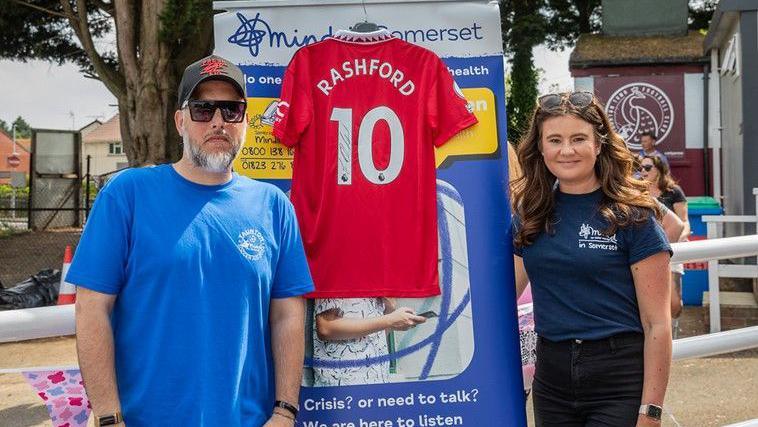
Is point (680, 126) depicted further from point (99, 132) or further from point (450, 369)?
point (99, 132)

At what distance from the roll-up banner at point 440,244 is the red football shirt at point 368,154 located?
0.19 feet

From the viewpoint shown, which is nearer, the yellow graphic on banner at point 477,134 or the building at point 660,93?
the yellow graphic on banner at point 477,134

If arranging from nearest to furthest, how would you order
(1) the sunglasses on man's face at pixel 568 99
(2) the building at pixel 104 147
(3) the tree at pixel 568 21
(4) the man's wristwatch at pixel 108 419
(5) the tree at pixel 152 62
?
(4) the man's wristwatch at pixel 108 419 → (1) the sunglasses on man's face at pixel 568 99 → (5) the tree at pixel 152 62 → (3) the tree at pixel 568 21 → (2) the building at pixel 104 147

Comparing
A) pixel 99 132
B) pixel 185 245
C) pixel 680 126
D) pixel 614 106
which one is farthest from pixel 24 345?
pixel 99 132

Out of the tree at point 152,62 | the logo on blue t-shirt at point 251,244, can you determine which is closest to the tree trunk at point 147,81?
the tree at point 152,62

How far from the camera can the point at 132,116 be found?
9.03 meters

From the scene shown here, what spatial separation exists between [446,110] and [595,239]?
2.53ft

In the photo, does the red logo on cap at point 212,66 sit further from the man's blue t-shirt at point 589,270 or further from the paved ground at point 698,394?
the paved ground at point 698,394

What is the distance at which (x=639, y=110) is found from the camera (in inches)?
482

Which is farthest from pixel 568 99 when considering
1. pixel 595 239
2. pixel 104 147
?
pixel 104 147

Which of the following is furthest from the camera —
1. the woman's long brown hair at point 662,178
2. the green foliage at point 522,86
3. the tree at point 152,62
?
the green foliage at point 522,86

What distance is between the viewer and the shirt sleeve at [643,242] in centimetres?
230

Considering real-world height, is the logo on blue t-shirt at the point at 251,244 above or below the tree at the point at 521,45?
below

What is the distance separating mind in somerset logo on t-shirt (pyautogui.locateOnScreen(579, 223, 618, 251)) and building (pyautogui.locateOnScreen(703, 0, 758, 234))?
8.09 meters
